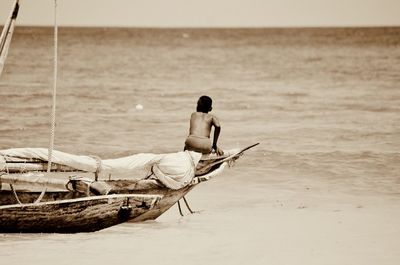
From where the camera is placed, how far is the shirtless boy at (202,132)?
369 inches

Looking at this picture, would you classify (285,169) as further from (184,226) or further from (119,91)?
(119,91)

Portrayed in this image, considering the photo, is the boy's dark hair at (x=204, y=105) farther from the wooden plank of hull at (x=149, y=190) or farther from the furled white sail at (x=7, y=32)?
the furled white sail at (x=7, y=32)

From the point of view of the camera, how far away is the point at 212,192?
12.0 m

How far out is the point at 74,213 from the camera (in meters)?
8.38

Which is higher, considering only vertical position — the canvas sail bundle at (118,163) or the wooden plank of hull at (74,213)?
the canvas sail bundle at (118,163)

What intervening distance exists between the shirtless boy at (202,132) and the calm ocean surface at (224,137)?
0.99m

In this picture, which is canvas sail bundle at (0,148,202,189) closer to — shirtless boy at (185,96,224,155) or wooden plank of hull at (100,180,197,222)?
wooden plank of hull at (100,180,197,222)

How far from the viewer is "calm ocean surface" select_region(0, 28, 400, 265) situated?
27.8ft

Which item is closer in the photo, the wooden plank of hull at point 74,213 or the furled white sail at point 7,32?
the wooden plank of hull at point 74,213

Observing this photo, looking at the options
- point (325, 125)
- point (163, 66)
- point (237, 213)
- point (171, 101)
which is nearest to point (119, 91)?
point (171, 101)

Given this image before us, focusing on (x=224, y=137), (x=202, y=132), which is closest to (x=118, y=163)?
(x=202, y=132)

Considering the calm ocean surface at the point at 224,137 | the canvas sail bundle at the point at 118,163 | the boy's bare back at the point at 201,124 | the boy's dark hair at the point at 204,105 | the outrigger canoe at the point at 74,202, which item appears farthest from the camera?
the boy's dark hair at the point at 204,105

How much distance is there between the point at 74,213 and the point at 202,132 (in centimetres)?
200

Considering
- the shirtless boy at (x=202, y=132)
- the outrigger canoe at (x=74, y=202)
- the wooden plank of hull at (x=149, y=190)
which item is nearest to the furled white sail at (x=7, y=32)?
the outrigger canoe at (x=74, y=202)
